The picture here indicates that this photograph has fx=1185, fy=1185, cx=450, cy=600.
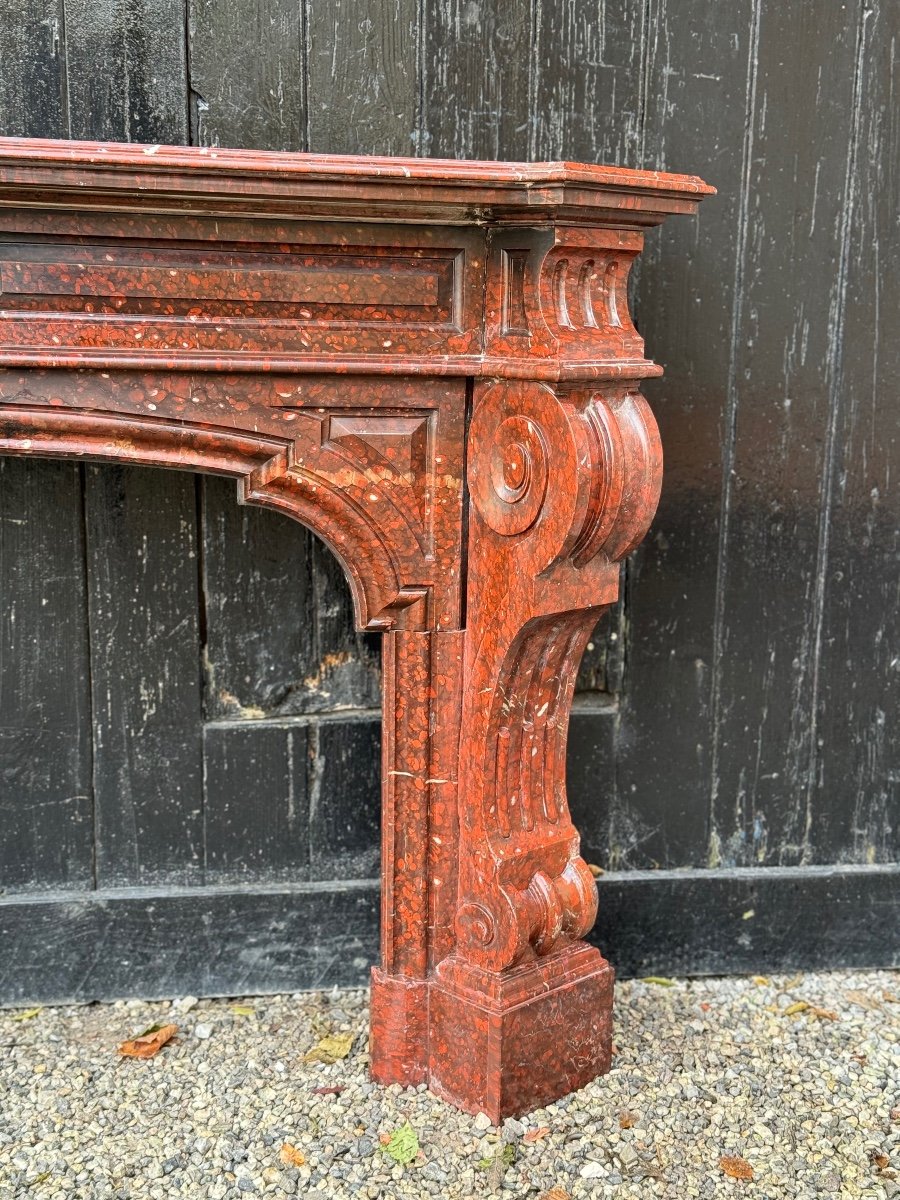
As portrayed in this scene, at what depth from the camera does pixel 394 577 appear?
1.90 meters

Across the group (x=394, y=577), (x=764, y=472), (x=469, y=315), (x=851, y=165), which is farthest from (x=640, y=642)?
(x=851, y=165)

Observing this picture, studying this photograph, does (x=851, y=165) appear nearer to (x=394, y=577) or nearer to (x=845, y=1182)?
(x=394, y=577)

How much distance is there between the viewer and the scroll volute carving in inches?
68.3

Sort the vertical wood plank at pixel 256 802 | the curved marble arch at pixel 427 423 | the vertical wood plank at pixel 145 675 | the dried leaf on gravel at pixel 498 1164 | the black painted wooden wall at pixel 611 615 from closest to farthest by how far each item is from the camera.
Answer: the curved marble arch at pixel 427 423
the dried leaf on gravel at pixel 498 1164
the black painted wooden wall at pixel 611 615
the vertical wood plank at pixel 145 675
the vertical wood plank at pixel 256 802

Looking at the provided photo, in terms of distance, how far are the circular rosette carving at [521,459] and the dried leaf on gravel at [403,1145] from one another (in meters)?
0.99

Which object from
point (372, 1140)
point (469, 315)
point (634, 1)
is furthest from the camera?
point (634, 1)

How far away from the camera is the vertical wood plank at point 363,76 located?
2.04 metres

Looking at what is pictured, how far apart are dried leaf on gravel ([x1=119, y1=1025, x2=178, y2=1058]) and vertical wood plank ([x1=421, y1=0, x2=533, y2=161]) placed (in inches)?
65.7

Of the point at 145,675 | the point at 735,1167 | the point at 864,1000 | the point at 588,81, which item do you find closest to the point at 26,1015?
the point at 145,675

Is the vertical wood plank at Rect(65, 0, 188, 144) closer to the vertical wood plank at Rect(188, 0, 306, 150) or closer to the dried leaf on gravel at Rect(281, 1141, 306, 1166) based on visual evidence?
the vertical wood plank at Rect(188, 0, 306, 150)

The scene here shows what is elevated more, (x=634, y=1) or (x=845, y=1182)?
(x=634, y=1)

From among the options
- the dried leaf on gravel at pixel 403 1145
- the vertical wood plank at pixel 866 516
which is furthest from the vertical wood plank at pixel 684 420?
the dried leaf on gravel at pixel 403 1145

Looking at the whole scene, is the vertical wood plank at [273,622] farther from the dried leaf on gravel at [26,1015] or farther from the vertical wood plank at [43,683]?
the dried leaf on gravel at [26,1015]

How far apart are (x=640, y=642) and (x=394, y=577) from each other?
0.67 m
